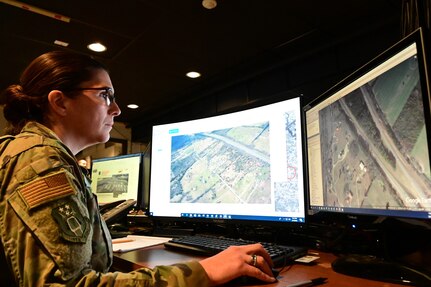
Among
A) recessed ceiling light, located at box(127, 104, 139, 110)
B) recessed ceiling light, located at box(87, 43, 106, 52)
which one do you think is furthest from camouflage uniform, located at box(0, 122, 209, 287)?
recessed ceiling light, located at box(127, 104, 139, 110)

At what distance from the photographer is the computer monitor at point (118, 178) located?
1.75m

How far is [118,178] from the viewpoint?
6.15 feet

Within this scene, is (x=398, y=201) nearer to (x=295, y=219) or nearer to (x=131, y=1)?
(x=295, y=219)

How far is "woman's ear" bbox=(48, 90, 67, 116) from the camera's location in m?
0.83

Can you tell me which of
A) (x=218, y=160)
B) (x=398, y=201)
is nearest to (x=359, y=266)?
(x=398, y=201)

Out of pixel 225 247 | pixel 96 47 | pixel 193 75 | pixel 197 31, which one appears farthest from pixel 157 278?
pixel 193 75

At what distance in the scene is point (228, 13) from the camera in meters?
3.12

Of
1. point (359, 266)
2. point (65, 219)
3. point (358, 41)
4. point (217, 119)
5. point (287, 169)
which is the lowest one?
point (359, 266)

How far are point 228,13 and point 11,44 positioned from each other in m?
2.51

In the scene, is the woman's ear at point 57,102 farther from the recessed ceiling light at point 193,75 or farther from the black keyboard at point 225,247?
the recessed ceiling light at point 193,75

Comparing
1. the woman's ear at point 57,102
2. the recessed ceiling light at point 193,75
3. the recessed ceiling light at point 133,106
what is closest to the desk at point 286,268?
the woman's ear at point 57,102

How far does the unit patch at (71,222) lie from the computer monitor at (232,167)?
584 mm

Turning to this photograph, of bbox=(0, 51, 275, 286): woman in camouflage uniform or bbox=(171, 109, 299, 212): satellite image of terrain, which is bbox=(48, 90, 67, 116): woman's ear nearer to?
bbox=(0, 51, 275, 286): woman in camouflage uniform

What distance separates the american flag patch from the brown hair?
1.09ft
